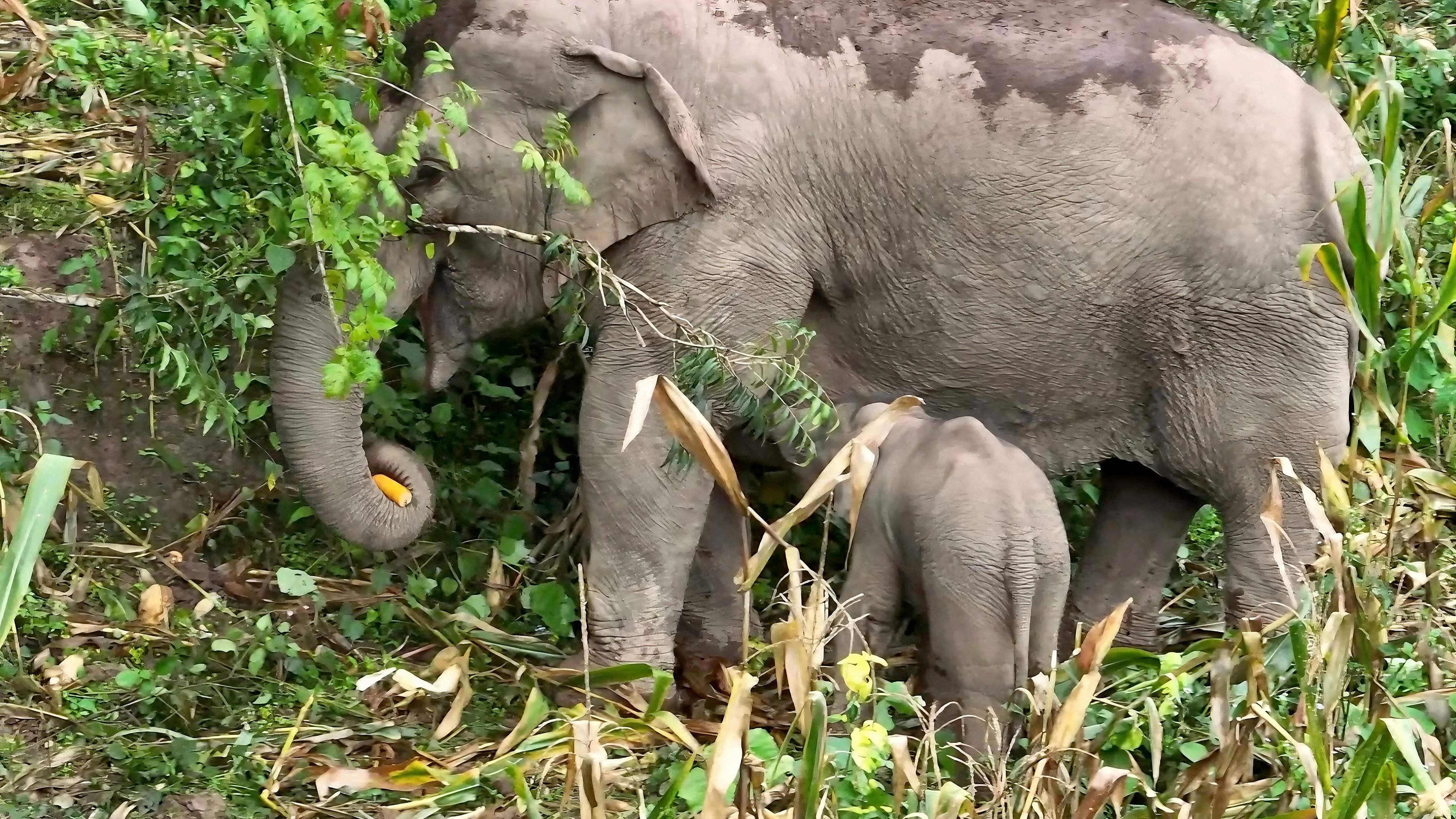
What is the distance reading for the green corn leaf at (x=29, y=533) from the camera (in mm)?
2342

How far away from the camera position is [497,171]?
11.3 ft

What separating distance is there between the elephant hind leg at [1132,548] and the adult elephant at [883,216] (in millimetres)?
425

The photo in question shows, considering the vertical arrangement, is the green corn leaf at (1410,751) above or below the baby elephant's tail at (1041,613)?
above

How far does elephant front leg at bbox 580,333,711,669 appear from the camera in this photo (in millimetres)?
3555

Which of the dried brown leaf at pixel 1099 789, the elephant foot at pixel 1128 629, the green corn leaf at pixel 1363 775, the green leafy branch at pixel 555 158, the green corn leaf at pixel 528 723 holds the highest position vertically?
the green leafy branch at pixel 555 158

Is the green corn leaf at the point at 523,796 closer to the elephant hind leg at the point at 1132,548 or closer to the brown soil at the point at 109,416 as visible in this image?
the brown soil at the point at 109,416

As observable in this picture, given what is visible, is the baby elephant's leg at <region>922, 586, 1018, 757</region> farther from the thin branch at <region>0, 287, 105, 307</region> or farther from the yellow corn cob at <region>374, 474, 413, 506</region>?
the thin branch at <region>0, 287, 105, 307</region>

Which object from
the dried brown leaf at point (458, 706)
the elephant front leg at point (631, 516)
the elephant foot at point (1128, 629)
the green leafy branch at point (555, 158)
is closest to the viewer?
the green leafy branch at point (555, 158)

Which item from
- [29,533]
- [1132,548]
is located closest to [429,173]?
[29,533]

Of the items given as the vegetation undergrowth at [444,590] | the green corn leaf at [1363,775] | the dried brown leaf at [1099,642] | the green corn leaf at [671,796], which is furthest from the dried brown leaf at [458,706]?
the green corn leaf at [1363,775]

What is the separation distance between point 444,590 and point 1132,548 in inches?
69.5

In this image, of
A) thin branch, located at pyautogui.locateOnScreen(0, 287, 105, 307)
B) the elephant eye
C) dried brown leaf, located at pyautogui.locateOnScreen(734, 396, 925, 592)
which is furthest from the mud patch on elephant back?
thin branch, located at pyautogui.locateOnScreen(0, 287, 105, 307)

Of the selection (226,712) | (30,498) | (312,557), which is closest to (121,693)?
(226,712)

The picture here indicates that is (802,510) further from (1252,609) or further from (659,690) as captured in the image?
(1252,609)
